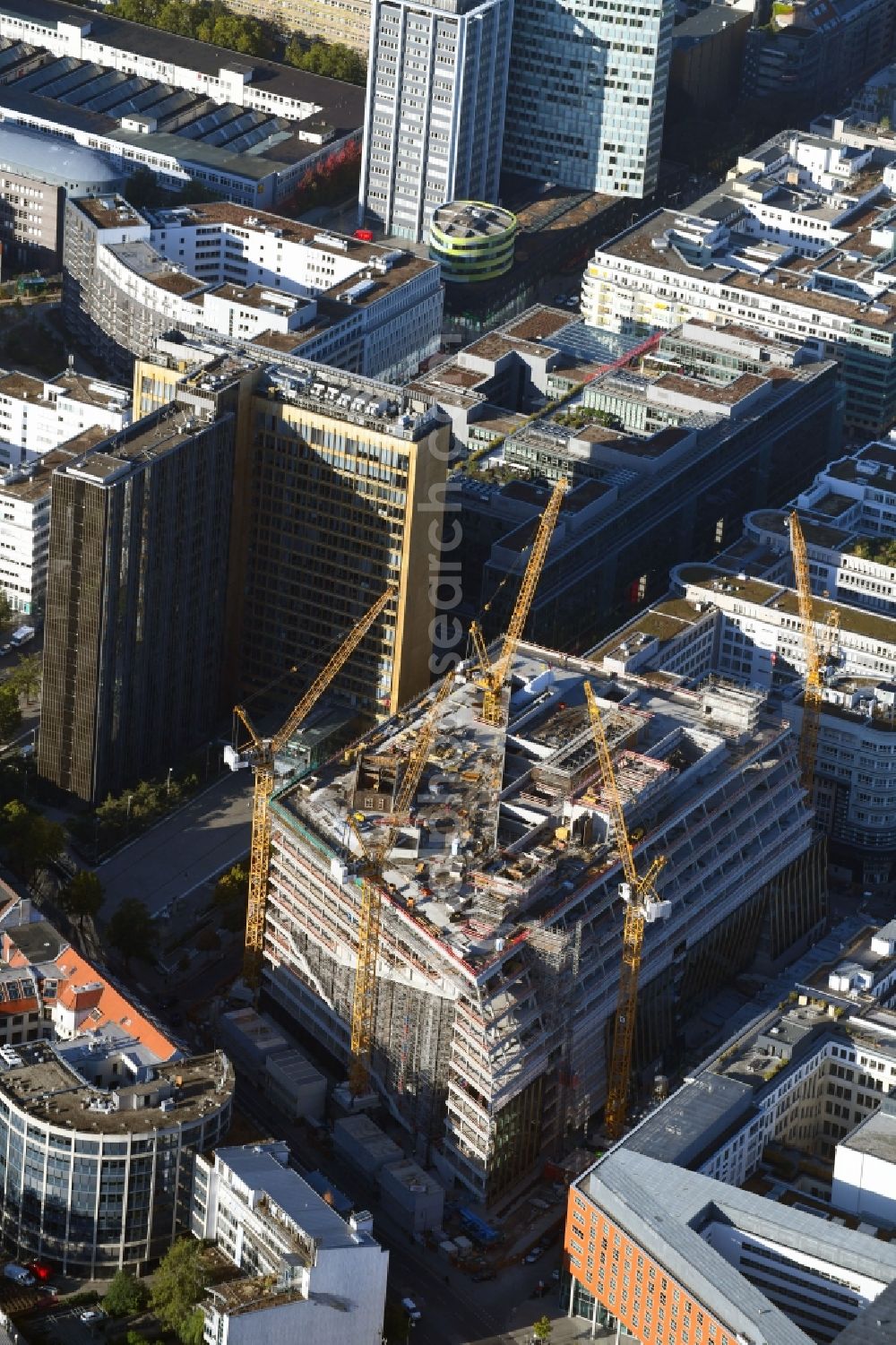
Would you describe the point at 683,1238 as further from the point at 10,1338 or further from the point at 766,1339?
the point at 10,1338

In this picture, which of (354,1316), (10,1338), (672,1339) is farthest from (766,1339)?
(10,1338)

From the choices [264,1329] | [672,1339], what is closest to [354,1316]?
[264,1329]

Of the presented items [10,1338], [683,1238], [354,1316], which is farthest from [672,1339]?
[10,1338]

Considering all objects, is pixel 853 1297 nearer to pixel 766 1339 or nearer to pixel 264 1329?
pixel 766 1339

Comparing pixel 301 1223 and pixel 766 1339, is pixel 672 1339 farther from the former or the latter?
pixel 301 1223

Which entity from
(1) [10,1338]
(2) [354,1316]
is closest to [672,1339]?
(2) [354,1316]
